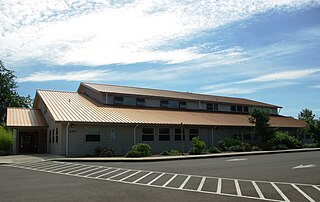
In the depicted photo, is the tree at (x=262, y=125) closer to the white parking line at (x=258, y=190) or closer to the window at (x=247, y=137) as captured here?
the window at (x=247, y=137)

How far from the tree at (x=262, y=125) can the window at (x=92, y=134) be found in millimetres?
17160

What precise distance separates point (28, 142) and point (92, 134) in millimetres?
8055

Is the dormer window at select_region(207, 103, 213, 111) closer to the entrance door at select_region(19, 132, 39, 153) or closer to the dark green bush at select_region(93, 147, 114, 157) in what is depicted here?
the dark green bush at select_region(93, 147, 114, 157)

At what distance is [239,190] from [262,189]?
0.73 m

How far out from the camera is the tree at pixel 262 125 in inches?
1380

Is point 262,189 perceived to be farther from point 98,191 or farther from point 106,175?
point 106,175

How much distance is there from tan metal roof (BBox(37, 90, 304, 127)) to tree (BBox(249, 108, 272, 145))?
5.51 ft

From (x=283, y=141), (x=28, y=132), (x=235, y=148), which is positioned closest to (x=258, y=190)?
(x=235, y=148)

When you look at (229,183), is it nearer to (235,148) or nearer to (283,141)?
(235,148)

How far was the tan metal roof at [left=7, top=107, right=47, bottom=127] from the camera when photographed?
27.8m

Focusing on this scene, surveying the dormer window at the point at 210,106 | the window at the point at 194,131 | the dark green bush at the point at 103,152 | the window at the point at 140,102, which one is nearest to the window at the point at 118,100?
the window at the point at 140,102

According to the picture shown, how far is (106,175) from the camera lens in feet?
46.8

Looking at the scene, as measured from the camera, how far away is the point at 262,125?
115 ft

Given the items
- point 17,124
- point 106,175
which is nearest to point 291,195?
point 106,175
